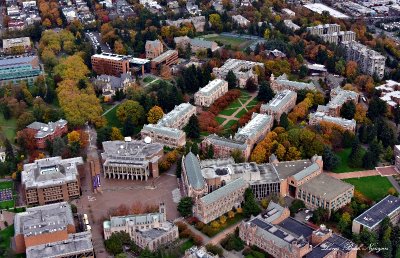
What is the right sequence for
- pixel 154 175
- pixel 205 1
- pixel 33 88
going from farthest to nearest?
pixel 205 1, pixel 33 88, pixel 154 175

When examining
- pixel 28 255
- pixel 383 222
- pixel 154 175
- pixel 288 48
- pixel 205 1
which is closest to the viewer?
pixel 28 255

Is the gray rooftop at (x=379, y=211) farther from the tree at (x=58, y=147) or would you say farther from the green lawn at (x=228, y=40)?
the green lawn at (x=228, y=40)

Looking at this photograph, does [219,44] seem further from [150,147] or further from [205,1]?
[150,147]

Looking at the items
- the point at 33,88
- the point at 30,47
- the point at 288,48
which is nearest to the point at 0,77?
the point at 33,88

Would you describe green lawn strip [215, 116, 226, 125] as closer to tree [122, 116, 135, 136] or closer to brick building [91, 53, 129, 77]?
tree [122, 116, 135, 136]

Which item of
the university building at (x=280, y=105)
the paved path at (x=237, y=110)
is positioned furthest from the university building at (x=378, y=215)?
the paved path at (x=237, y=110)

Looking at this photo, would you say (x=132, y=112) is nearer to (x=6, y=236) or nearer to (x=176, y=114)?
(x=176, y=114)
